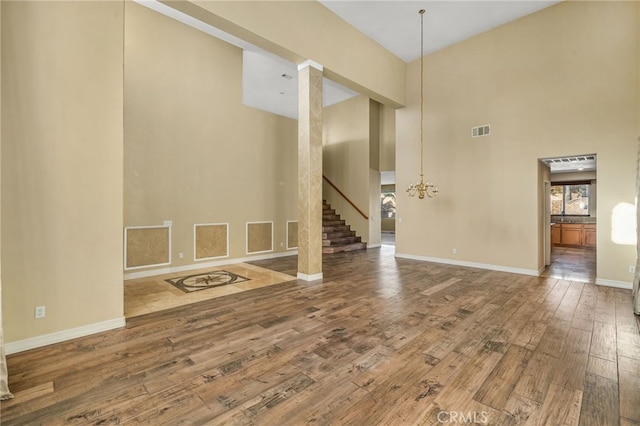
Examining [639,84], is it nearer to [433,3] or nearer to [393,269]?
[433,3]

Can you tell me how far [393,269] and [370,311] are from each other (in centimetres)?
273

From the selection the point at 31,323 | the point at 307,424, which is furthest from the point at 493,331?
the point at 31,323

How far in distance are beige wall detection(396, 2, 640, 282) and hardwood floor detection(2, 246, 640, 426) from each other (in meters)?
2.09

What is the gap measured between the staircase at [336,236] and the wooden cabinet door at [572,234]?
6663mm

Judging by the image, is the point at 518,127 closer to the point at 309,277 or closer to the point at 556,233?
the point at 309,277

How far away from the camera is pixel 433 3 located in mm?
5426

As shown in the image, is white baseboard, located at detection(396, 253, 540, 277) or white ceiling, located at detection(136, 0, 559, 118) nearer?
white ceiling, located at detection(136, 0, 559, 118)

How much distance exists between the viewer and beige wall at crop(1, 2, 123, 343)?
8.87 ft

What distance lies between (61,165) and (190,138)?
3542 mm

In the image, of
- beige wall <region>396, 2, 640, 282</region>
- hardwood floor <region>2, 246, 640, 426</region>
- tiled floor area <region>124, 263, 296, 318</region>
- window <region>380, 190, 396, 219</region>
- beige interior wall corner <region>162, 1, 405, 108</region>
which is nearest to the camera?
hardwood floor <region>2, 246, 640, 426</region>

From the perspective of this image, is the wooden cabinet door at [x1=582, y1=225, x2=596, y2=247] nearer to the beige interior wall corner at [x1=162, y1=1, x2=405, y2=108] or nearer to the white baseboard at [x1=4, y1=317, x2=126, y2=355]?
the beige interior wall corner at [x1=162, y1=1, x2=405, y2=108]

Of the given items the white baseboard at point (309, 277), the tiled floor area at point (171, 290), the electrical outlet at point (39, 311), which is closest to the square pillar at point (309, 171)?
the white baseboard at point (309, 277)

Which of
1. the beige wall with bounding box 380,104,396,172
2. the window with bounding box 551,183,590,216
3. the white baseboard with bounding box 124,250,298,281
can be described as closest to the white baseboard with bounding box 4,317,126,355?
the white baseboard with bounding box 124,250,298,281

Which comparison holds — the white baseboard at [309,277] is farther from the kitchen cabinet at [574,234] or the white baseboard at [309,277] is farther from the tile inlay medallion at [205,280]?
the kitchen cabinet at [574,234]
